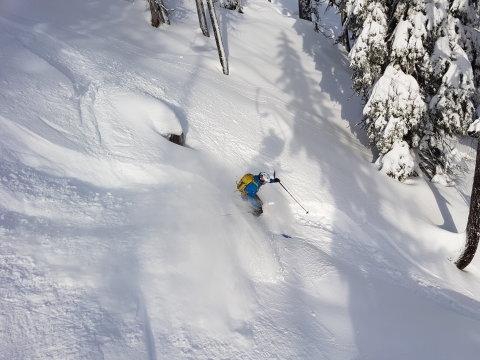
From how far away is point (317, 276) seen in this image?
25.3 ft

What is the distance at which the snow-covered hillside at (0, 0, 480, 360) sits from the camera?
533 centimetres

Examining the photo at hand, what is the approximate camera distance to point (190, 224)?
734 cm

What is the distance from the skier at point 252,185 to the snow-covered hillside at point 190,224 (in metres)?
0.44

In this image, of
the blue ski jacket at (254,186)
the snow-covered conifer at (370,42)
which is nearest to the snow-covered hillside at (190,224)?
the blue ski jacket at (254,186)

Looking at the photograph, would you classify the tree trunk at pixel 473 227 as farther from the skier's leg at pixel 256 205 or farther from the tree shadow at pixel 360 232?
the skier's leg at pixel 256 205

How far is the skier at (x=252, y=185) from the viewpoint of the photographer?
8.64 meters

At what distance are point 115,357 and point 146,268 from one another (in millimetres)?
1533

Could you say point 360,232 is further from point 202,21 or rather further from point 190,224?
point 202,21

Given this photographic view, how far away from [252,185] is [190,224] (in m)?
2.00

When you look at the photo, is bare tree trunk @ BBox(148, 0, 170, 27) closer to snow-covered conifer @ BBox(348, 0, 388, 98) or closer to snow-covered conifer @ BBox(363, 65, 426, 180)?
snow-covered conifer @ BBox(348, 0, 388, 98)

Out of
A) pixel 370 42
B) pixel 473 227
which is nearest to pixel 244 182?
pixel 473 227


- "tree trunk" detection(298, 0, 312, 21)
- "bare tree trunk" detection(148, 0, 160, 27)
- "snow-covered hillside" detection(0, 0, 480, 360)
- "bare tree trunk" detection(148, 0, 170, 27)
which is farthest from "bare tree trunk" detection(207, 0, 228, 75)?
"tree trunk" detection(298, 0, 312, 21)

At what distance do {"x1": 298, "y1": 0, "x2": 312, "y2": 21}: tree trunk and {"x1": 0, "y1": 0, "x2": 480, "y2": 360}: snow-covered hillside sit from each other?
12.7 metres

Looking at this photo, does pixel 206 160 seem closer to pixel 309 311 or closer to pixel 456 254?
pixel 309 311
